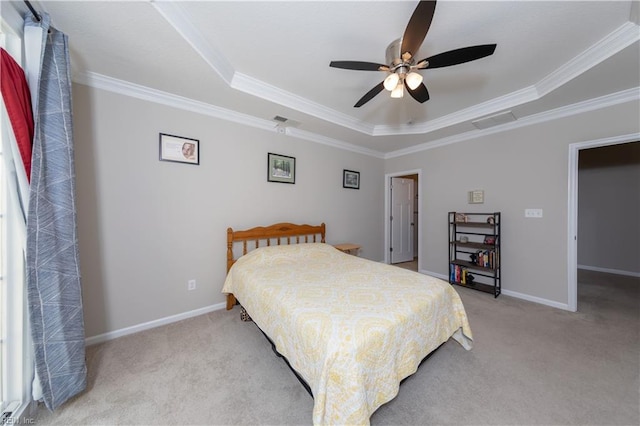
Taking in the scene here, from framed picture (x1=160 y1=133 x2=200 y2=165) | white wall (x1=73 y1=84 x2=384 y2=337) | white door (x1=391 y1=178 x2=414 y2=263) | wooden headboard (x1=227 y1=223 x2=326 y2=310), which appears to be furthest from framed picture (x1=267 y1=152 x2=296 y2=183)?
white door (x1=391 y1=178 x2=414 y2=263)

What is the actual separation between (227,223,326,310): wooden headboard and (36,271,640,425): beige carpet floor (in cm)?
87

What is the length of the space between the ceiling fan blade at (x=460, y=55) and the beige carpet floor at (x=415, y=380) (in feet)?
7.62

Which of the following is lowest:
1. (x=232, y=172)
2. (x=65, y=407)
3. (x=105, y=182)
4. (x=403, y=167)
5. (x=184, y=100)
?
(x=65, y=407)

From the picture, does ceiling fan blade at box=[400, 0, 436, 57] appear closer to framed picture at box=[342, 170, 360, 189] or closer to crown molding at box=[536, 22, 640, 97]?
crown molding at box=[536, 22, 640, 97]

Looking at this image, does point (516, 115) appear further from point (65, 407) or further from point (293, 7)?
point (65, 407)

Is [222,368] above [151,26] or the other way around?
the other way around

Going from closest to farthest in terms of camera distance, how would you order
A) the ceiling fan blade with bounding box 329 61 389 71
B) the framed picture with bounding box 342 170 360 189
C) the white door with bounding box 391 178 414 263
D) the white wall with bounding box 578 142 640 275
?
the ceiling fan blade with bounding box 329 61 389 71 < the framed picture with bounding box 342 170 360 189 < the white wall with bounding box 578 142 640 275 < the white door with bounding box 391 178 414 263

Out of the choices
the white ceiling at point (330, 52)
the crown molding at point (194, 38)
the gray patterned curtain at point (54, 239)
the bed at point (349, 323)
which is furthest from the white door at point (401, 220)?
the gray patterned curtain at point (54, 239)

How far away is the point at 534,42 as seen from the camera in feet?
6.20

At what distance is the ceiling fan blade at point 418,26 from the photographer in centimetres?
122

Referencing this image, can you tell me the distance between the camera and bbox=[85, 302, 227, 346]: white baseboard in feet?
7.14

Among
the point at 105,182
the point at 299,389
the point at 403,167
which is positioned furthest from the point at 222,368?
the point at 403,167

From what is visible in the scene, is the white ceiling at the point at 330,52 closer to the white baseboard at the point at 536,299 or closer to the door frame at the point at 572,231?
the door frame at the point at 572,231

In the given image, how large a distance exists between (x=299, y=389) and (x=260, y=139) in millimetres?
2853
